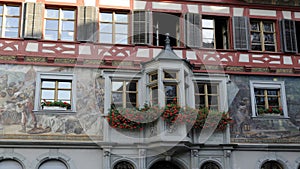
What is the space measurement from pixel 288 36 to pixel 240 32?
6.14 feet

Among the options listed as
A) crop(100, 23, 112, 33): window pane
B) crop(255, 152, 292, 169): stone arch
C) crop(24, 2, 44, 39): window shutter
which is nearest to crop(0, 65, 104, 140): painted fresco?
crop(24, 2, 44, 39): window shutter

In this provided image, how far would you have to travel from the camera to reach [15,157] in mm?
14781

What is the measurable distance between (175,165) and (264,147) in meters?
3.10

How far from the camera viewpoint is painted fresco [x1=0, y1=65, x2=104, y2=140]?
1513 cm

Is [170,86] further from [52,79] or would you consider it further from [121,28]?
[52,79]

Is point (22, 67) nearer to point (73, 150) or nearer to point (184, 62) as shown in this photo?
point (73, 150)

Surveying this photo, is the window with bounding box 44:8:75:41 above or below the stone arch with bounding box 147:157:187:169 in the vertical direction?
above

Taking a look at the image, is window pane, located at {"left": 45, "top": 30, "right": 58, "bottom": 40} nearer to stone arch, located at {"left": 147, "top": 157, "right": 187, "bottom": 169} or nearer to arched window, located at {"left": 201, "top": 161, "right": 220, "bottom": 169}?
stone arch, located at {"left": 147, "top": 157, "right": 187, "bottom": 169}

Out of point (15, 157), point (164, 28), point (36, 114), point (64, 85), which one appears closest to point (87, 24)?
point (64, 85)

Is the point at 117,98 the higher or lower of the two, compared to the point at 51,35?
lower

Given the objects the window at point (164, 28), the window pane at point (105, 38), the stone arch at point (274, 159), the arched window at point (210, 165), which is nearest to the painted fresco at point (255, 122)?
the stone arch at point (274, 159)

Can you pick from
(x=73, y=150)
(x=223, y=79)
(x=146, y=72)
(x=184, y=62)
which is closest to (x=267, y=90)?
(x=223, y=79)

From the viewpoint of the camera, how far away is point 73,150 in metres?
15.2

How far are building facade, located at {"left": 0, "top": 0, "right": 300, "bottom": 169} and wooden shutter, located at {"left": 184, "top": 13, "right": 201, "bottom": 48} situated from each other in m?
0.04
